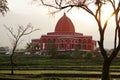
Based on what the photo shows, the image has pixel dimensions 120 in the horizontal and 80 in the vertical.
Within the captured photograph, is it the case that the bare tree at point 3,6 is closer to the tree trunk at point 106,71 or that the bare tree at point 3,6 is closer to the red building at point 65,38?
A: the tree trunk at point 106,71

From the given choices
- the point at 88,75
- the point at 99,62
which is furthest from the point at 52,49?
the point at 88,75

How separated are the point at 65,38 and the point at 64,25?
3.96 meters

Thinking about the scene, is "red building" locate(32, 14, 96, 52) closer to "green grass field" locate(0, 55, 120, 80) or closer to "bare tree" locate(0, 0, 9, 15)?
→ "green grass field" locate(0, 55, 120, 80)

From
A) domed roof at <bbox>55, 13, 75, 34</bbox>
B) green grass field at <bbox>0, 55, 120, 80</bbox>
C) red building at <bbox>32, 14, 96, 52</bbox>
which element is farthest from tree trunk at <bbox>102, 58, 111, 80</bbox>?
domed roof at <bbox>55, 13, 75, 34</bbox>

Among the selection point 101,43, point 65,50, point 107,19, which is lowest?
point 65,50

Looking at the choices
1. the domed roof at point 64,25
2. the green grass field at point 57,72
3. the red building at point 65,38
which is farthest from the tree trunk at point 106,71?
the domed roof at point 64,25

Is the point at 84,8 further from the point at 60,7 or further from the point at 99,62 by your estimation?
the point at 99,62

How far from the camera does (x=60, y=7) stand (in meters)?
24.2

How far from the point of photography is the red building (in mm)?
108562

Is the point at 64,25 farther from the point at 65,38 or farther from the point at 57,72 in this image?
the point at 57,72

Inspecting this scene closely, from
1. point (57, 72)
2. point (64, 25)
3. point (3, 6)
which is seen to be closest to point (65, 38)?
point (64, 25)

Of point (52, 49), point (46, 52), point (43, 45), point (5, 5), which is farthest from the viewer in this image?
point (43, 45)

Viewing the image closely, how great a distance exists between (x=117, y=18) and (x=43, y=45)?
89.6 metres

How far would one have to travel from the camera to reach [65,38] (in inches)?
4291
